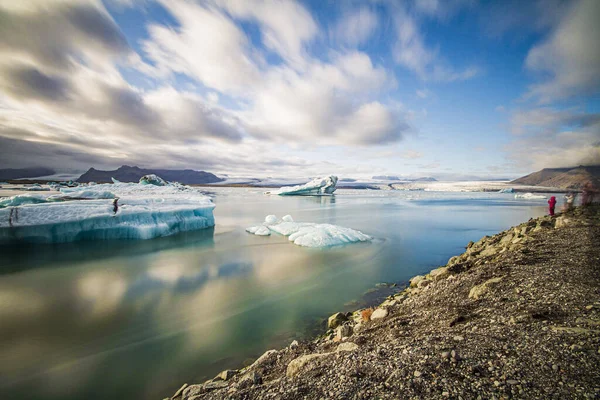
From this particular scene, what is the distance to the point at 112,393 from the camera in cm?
317

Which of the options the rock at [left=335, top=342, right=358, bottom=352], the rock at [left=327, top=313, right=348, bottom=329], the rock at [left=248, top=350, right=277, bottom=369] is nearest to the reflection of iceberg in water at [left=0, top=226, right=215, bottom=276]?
the rock at [left=327, top=313, right=348, bottom=329]

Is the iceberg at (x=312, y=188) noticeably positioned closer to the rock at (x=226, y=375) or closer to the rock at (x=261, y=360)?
the rock at (x=261, y=360)

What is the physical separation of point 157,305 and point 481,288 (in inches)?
249

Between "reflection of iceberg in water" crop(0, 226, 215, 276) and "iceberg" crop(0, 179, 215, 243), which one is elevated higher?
"iceberg" crop(0, 179, 215, 243)

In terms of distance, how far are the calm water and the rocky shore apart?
0.98 m

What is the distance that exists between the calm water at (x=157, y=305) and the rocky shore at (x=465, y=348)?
98 centimetres

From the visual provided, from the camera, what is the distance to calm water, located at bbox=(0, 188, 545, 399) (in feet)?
11.5

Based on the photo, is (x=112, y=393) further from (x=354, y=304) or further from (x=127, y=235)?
(x=127, y=235)

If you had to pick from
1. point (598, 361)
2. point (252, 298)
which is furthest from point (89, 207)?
point (598, 361)

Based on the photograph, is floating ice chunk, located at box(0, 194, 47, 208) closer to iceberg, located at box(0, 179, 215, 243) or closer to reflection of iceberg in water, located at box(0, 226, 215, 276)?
iceberg, located at box(0, 179, 215, 243)

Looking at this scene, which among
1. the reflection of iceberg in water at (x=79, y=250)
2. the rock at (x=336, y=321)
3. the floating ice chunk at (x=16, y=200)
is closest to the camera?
the rock at (x=336, y=321)

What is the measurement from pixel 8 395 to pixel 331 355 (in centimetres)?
424

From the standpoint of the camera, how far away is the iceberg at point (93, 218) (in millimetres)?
8133

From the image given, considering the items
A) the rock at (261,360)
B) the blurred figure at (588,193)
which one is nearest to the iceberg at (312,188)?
the blurred figure at (588,193)
